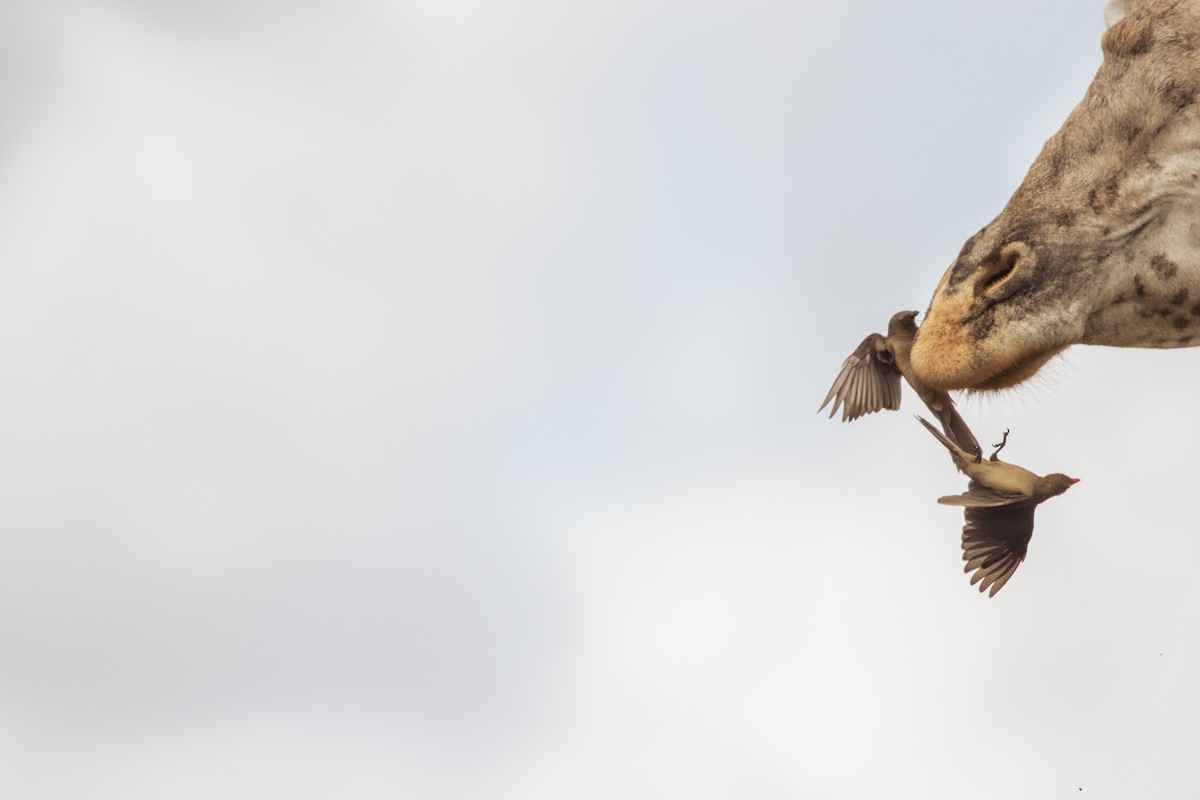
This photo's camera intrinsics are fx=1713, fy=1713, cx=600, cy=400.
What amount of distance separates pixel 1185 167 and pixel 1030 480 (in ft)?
6.24

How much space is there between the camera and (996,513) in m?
9.74

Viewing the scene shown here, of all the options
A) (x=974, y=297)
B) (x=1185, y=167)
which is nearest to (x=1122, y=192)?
(x=1185, y=167)

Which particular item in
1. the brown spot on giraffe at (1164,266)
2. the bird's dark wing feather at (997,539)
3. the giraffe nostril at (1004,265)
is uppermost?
the giraffe nostril at (1004,265)

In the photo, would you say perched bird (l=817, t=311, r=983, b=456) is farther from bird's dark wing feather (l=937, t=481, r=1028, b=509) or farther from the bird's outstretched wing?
bird's dark wing feather (l=937, t=481, r=1028, b=509)

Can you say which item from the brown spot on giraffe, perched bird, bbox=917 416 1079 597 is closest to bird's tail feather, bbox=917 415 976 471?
perched bird, bbox=917 416 1079 597

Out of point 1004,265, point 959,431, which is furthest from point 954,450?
point 1004,265

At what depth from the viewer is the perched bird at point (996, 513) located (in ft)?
31.5

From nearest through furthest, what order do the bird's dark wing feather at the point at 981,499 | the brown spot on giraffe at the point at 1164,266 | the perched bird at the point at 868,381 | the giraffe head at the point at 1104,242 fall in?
the giraffe head at the point at 1104,242, the brown spot on giraffe at the point at 1164,266, the bird's dark wing feather at the point at 981,499, the perched bird at the point at 868,381

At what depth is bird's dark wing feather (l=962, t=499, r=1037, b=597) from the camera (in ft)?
32.0

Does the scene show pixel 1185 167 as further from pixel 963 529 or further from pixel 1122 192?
pixel 963 529

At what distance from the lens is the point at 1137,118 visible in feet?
29.7

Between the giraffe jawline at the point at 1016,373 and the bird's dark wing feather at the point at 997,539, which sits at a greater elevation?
the giraffe jawline at the point at 1016,373

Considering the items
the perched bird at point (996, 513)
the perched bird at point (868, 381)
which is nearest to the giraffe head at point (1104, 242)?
the perched bird at point (996, 513)

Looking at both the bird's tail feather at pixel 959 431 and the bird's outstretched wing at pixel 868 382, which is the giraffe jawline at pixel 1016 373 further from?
the bird's outstretched wing at pixel 868 382
